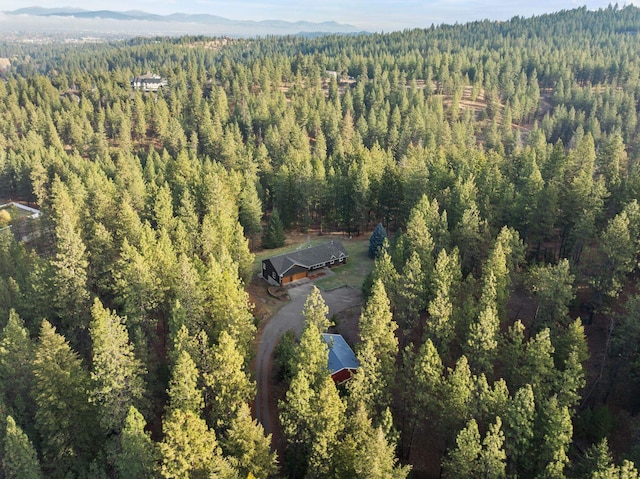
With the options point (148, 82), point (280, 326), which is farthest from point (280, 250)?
point (148, 82)

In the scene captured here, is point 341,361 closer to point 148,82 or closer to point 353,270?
point 353,270

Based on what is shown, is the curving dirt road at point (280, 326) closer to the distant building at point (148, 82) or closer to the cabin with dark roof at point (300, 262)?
the cabin with dark roof at point (300, 262)

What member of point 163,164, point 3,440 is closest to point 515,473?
point 3,440

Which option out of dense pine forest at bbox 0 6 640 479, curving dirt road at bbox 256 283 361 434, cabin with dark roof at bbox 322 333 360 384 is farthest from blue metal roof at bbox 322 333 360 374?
curving dirt road at bbox 256 283 361 434

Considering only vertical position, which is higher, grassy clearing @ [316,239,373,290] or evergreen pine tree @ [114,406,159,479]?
evergreen pine tree @ [114,406,159,479]

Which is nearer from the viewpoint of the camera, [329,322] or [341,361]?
[329,322]

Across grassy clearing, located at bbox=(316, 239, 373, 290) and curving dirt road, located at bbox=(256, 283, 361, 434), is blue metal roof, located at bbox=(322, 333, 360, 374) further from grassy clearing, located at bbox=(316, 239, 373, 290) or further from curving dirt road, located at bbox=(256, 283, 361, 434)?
grassy clearing, located at bbox=(316, 239, 373, 290)
